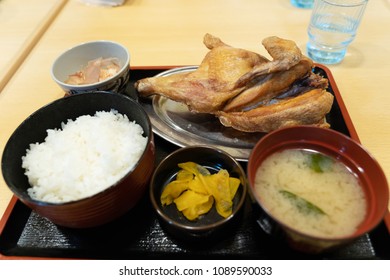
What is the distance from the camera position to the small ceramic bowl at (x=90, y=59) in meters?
1.61

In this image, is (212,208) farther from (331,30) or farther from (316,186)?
(331,30)

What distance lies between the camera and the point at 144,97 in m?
1.69

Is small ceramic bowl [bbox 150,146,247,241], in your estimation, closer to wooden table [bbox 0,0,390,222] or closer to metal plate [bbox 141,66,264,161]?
metal plate [bbox 141,66,264,161]

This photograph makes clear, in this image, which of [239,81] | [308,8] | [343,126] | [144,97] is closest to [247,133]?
[239,81]

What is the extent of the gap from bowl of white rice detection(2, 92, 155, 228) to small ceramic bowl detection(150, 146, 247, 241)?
0.07 meters

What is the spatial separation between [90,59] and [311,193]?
144 cm

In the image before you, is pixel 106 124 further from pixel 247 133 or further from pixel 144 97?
pixel 247 133

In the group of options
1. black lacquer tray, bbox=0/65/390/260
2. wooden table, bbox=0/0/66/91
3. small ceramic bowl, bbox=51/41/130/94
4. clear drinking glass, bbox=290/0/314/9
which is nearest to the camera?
black lacquer tray, bbox=0/65/390/260

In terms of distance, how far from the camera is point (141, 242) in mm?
1185

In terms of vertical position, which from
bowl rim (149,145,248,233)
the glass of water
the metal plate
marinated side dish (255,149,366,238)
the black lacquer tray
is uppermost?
the glass of water

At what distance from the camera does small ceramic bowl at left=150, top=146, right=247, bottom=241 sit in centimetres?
105

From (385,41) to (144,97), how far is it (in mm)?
1754

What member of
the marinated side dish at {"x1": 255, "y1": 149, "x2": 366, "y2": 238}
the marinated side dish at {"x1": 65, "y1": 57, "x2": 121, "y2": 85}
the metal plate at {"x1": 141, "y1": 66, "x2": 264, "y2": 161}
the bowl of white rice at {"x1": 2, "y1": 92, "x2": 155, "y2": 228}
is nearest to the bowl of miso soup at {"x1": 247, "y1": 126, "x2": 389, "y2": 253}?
the marinated side dish at {"x1": 255, "y1": 149, "x2": 366, "y2": 238}

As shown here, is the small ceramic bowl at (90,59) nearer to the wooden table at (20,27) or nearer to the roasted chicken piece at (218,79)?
the roasted chicken piece at (218,79)
